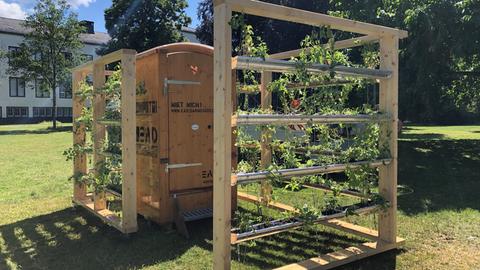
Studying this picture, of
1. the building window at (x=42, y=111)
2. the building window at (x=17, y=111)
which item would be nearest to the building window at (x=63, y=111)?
the building window at (x=42, y=111)

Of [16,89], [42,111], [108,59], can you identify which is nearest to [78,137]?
[108,59]

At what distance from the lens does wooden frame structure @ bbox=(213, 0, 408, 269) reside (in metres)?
3.63

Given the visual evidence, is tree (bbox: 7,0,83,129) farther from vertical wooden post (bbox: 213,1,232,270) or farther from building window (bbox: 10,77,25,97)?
vertical wooden post (bbox: 213,1,232,270)

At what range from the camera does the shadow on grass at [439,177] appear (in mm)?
6805

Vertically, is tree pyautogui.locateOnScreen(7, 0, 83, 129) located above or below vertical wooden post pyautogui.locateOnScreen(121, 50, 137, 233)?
above

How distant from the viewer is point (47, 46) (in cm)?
3581

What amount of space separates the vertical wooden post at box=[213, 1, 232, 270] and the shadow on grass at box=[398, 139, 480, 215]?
359cm

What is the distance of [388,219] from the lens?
4859 mm

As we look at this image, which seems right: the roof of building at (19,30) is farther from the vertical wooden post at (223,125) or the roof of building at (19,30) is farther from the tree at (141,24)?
the vertical wooden post at (223,125)

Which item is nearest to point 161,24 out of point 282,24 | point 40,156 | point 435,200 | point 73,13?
point 73,13

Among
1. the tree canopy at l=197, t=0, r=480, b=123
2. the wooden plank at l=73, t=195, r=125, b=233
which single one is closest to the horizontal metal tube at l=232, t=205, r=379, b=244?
the wooden plank at l=73, t=195, r=125, b=233

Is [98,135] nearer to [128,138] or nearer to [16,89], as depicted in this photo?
[128,138]

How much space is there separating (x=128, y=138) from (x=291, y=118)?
2250 millimetres

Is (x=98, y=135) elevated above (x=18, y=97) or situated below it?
below
